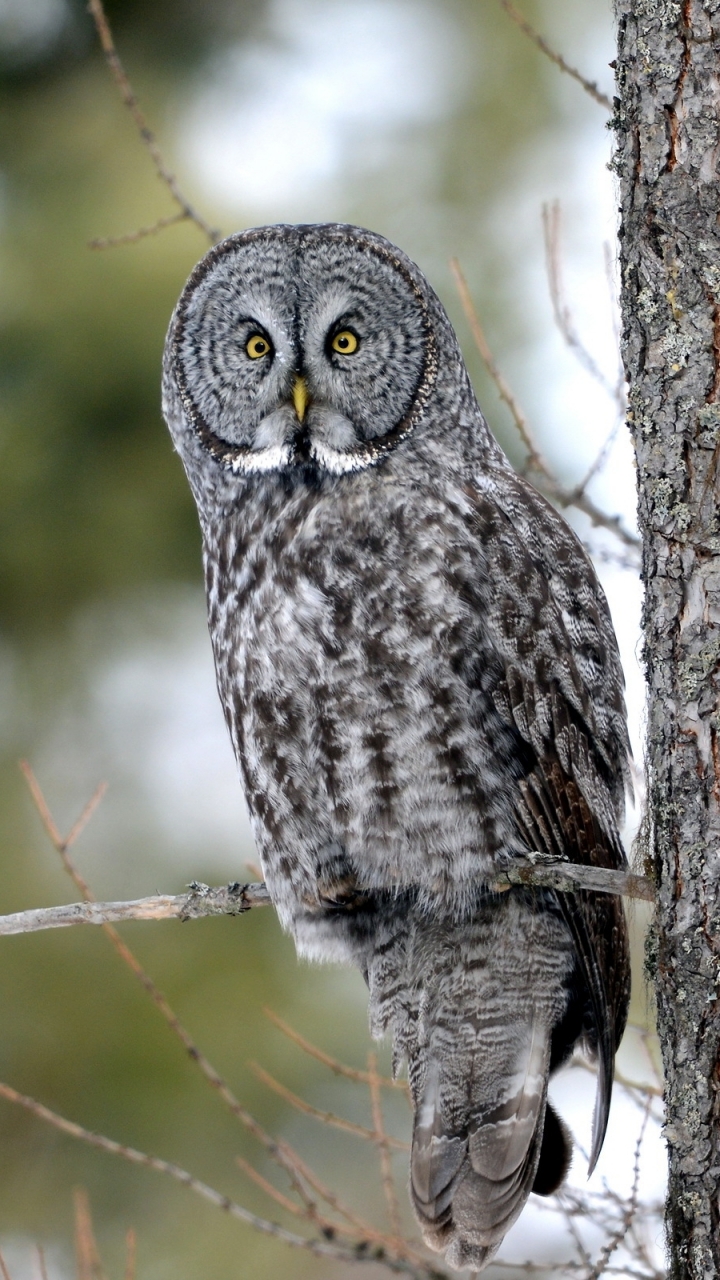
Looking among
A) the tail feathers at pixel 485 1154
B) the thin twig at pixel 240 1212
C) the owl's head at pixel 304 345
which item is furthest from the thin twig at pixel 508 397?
the thin twig at pixel 240 1212

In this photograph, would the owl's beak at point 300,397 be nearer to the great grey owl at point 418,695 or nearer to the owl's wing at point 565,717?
the great grey owl at point 418,695

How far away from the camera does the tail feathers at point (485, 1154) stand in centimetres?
242

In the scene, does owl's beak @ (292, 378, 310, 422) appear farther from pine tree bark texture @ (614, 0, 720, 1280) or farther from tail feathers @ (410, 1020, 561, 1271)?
tail feathers @ (410, 1020, 561, 1271)

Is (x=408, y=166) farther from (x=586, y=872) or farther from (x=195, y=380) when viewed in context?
(x=586, y=872)

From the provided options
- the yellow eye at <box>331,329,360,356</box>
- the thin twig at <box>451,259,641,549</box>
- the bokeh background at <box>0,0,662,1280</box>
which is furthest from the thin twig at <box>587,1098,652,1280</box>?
the bokeh background at <box>0,0,662,1280</box>

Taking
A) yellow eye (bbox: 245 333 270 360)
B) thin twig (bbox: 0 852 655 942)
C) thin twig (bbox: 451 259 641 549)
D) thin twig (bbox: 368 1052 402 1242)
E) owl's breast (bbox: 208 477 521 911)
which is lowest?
thin twig (bbox: 368 1052 402 1242)

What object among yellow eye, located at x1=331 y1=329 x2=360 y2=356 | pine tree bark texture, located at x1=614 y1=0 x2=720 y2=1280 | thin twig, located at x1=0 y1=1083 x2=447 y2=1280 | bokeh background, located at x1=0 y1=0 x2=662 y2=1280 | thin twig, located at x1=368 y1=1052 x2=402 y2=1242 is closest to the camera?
pine tree bark texture, located at x1=614 y1=0 x2=720 y2=1280

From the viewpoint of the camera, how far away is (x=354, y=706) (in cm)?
238

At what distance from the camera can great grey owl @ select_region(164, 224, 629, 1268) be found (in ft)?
7.80

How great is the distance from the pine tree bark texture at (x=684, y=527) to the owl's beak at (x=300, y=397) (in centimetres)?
99

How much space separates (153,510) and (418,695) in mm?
4677

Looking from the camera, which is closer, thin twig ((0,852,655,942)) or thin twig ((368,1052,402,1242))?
thin twig ((0,852,655,942))

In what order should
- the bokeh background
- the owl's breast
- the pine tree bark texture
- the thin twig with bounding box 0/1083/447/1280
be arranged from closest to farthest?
the pine tree bark texture, the thin twig with bounding box 0/1083/447/1280, the owl's breast, the bokeh background

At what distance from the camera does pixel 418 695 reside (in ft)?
7.71
